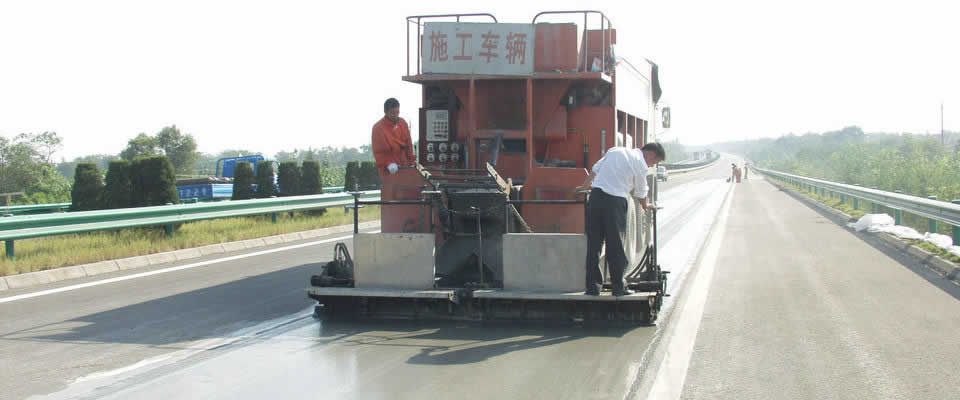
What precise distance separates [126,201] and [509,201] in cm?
1137

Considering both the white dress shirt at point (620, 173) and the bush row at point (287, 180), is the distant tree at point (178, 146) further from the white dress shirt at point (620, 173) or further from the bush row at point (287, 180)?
the white dress shirt at point (620, 173)

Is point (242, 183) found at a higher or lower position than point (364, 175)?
lower

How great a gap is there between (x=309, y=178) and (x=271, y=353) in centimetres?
1840

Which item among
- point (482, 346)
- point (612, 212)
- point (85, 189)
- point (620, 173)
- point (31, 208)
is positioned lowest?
point (482, 346)

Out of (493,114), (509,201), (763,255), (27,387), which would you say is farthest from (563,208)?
(763,255)

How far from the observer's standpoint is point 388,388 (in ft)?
19.1

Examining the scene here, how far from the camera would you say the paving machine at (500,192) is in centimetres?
802

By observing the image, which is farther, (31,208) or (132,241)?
(31,208)

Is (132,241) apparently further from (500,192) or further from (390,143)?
(500,192)

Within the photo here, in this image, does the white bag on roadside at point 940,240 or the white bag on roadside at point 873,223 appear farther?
the white bag on roadside at point 873,223

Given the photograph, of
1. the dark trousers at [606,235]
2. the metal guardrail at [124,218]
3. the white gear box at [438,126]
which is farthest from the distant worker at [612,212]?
the metal guardrail at [124,218]

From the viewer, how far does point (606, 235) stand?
793 cm

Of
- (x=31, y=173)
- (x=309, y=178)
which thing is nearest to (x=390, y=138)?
(x=309, y=178)

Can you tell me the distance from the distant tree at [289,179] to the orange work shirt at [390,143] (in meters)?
15.4
